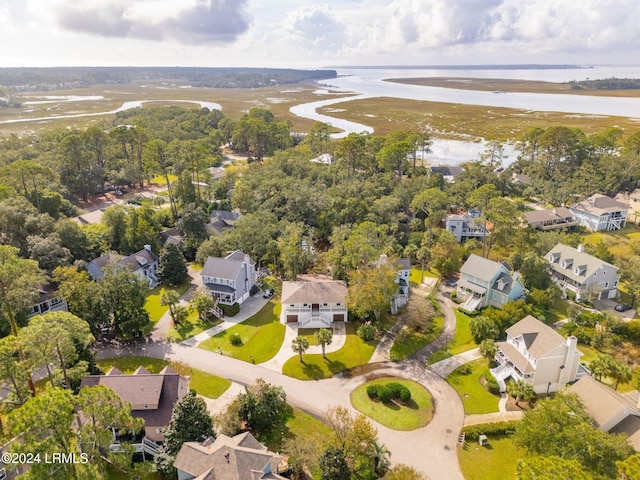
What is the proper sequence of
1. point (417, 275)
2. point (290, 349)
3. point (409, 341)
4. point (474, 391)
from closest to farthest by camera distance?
point (474, 391) → point (290, 349) → point (409, 341) → point (417, 275)

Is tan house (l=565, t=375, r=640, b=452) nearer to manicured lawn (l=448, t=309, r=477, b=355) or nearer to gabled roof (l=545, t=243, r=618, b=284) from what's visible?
manicured lawn (l=448, t=309, r=477, b=355)

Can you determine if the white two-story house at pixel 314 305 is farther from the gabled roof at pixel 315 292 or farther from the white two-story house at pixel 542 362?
the white two-story house at pixel 542 362

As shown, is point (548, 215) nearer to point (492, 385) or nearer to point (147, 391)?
point (492, 385)

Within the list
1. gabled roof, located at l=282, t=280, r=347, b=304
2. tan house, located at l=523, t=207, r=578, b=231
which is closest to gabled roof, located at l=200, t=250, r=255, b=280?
gabled roof, located at l=282, t=280, r=347, b=304

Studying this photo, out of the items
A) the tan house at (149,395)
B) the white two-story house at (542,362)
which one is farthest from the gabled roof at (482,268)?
the tan house at (149,395)

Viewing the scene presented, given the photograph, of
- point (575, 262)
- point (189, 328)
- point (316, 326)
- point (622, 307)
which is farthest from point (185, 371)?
point (622, 307)
